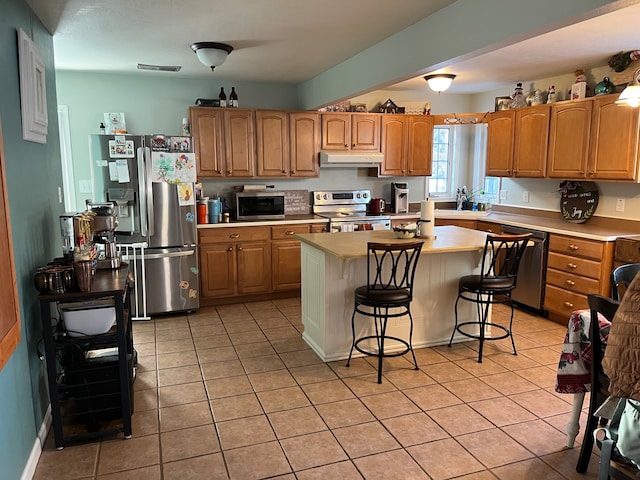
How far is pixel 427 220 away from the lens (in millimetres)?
4000

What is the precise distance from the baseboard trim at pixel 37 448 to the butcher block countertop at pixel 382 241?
2.03m

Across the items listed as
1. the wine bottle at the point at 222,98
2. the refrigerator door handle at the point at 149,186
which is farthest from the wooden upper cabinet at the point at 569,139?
the refrigerator door handle at the point at 149,186

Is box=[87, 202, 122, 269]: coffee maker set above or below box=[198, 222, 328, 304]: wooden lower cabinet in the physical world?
above

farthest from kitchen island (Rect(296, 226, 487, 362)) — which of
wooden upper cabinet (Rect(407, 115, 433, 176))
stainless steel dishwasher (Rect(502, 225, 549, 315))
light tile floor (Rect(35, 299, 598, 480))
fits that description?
wooden upper cabinet (Rect(407, 115, 433, 176))

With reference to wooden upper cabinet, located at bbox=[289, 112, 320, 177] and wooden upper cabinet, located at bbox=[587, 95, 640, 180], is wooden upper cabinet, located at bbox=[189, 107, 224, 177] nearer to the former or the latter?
wooden upper cabinet, located at bbox=[289, 112, 320, 177]

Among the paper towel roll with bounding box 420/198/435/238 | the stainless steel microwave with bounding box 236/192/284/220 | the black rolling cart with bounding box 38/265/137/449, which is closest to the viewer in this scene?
the black rolling cart with bounding box 38/265/137/449

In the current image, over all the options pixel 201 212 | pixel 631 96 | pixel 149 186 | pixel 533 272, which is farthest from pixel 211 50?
pixel 533 272

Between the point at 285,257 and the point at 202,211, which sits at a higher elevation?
the point at 202,211

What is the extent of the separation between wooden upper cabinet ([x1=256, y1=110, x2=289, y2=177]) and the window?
7.21 ft

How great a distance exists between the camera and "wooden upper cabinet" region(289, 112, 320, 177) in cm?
571

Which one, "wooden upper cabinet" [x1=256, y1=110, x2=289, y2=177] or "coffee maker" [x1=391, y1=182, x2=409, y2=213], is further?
"coffee maker" [x1=391, y1=182, x2=409, y2=213]

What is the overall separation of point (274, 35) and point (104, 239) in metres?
1.96

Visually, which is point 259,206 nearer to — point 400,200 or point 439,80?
point 400,200

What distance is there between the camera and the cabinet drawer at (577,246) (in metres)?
4.18
